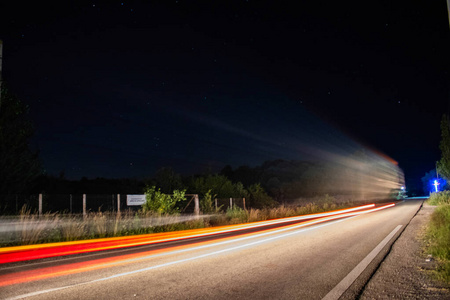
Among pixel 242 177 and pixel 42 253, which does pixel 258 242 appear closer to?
pixel 42 253

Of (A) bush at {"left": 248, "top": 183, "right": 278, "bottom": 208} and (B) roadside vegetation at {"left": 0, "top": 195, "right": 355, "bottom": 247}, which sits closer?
(B) roadside vegetation at {"left": 0, "top": 195, "right": 355, "bottom": 247}

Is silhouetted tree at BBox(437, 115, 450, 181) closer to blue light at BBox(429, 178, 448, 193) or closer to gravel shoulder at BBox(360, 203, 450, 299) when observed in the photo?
blue light at BBox(429, 178, 448, 193)

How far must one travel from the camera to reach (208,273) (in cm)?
629

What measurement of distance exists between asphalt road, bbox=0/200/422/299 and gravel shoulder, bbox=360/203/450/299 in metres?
0.23

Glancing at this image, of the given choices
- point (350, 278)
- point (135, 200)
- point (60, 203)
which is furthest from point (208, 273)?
point (60, 203)

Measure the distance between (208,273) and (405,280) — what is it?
3.44 meters

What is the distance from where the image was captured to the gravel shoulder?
4.64 metres

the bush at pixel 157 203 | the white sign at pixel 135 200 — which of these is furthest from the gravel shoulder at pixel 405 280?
the white sign at pixel 135 200

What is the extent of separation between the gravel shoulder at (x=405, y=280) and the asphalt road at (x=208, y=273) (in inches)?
9.1

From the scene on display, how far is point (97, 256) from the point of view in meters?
8.83

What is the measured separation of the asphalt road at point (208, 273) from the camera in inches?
196

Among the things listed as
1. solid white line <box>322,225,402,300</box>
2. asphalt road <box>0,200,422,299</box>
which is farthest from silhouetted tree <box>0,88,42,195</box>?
solid white line <box>322,225,402,300</box>

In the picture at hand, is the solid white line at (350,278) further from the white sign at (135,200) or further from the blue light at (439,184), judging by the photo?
the blue light at (439,184)

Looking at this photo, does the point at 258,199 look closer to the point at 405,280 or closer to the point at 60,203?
the point at 60,203
